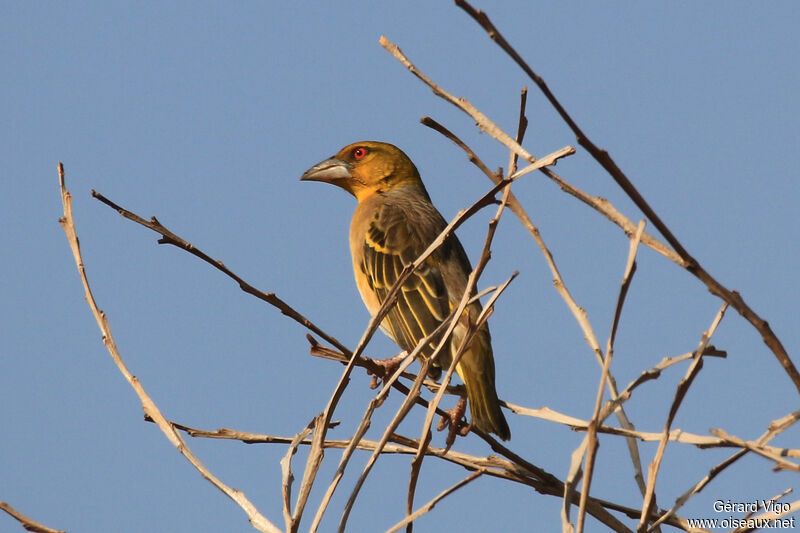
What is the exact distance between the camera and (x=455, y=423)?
11.6 ft

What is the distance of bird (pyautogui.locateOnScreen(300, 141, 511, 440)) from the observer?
14.7 feet

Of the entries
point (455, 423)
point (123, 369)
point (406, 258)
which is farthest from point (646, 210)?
point (406, 258)

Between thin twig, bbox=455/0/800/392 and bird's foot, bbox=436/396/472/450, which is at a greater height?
bird's foot, bbox=436/396/472/450

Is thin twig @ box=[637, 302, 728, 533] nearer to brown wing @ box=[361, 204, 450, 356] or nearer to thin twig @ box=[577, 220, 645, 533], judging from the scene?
thin twig @ box=[577, 220, 645, 533]

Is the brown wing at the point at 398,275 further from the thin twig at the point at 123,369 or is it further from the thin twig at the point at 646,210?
the thin twig at the point at 646,210

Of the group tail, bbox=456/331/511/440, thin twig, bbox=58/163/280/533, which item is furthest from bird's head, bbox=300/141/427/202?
thin twig, bbox=58/163/280/533

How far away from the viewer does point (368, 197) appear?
7113 mm

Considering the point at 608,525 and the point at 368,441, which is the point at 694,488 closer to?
the point at 608,525

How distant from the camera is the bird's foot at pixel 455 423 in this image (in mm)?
3351

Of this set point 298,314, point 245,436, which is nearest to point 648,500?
point 298,314

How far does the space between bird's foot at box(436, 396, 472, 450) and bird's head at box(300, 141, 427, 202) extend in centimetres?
322

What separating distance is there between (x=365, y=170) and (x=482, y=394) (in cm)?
334

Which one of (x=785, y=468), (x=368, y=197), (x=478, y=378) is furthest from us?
(x=368, y=197)

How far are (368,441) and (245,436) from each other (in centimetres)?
34
